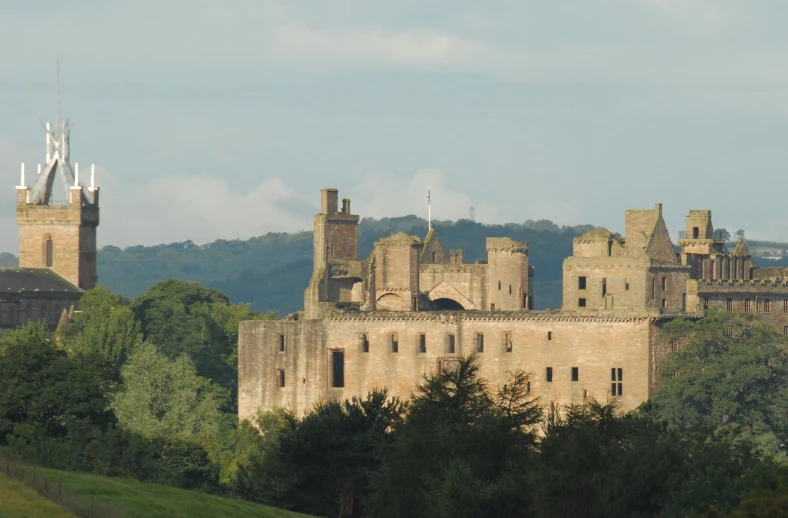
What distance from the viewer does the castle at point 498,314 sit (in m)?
100

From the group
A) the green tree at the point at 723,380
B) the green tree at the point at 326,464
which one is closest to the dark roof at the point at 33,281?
the green tree at the point at 723,380

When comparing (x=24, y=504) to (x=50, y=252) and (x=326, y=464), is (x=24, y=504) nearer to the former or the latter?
(x=326, y=464)

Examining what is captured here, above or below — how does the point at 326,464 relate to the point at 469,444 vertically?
below

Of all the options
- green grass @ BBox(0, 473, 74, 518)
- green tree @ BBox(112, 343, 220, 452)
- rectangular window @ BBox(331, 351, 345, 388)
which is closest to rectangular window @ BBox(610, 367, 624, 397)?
rectangular window @ BBox(331, 351, 345, 388)

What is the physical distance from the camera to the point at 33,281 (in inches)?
5940

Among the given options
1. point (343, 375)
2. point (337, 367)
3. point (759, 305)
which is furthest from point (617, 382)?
point (337, 367)

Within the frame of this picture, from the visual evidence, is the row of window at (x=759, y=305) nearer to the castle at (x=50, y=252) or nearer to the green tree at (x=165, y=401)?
the green tree at (x=165, y=401)

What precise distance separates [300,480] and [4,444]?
10055 millimetres

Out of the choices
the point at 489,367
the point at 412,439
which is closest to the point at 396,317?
the point at 489,367

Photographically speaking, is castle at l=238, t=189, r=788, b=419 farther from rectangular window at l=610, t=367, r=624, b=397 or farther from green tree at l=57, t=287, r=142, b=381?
green tree at l=57, t=287, r=142, b=381

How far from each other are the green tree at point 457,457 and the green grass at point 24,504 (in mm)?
16826

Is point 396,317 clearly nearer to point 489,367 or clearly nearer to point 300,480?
point 489,367

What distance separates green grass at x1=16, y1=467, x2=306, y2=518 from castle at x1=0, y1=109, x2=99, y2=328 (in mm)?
86242

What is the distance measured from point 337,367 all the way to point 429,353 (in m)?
5.09
